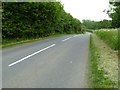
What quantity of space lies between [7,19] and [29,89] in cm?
2327

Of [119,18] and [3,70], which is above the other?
[119,18]

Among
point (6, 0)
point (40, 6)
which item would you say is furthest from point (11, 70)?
point (40, 6)

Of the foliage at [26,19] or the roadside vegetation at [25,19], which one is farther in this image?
the foliage at [26,19]

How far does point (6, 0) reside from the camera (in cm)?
2867

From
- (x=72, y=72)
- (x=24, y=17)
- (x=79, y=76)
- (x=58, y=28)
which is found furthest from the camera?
(x=58, y=28)

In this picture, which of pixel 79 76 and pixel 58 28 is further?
pixel 58 28

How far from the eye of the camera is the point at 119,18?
19.8m

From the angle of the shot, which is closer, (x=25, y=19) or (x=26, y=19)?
(x=25, y=19)

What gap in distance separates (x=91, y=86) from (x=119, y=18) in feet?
40.2

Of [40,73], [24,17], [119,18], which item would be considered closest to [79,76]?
[40,73]

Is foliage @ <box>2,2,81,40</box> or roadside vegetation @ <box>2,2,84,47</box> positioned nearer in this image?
roadside vegetation @ <box>2,2,84,47</box>

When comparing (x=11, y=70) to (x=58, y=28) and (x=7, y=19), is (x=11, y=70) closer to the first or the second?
(x=7, y=19)

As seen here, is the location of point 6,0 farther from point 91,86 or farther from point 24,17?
point 91,86

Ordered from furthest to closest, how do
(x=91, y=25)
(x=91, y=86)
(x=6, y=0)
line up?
(x=91, y=25), (x=6, y=0), (x=91, y=86)
